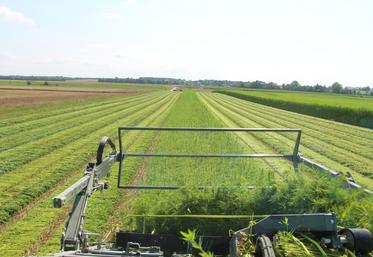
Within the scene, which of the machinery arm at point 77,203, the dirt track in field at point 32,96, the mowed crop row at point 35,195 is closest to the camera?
the machinery arm at point 77,203

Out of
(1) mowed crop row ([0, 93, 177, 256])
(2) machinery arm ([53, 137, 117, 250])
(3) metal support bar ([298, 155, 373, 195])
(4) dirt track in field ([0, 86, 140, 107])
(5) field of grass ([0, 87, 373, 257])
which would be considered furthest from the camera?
(4) dirt track in field ([0, 86, 140, 107])

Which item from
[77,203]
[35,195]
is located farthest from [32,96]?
[77,203]

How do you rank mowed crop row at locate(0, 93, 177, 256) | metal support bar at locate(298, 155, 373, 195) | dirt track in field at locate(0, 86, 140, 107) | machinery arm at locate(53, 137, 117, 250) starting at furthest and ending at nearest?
dirt track in field at locate(0, 86, 140, 107)
mowed crop row at locate(0, 93, 177, 256)
metal support bar at locate(298, 155, 373, 195)
machinery arm at locate(53, 137, 117, 250)

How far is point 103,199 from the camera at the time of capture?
23.7 ft

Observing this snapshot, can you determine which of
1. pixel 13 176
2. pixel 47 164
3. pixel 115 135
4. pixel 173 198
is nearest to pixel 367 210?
pixel 173 198

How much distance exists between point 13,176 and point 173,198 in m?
6.06

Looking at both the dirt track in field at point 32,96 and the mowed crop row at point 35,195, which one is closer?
the mowed crop row at point 35,195

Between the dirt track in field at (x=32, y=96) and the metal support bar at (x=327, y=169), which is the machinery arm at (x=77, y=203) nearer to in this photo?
the metal support bar at (x=327, y=169)

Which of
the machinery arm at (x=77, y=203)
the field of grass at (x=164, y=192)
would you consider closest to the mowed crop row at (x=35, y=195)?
the field of grass at (x=164, y=192)

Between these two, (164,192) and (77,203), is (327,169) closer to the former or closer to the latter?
(164,192)

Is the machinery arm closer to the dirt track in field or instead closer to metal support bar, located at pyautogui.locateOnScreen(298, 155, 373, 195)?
metal support bar, located at pyautogui.locateOnScreen(298, 155, 373, 195)

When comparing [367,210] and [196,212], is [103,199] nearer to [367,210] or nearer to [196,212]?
[196,212]

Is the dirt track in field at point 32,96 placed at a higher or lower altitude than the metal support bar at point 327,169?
lower

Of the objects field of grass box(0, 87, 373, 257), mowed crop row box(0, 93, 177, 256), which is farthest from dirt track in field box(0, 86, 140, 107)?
mowed crop row box(0, 93, 177, 256)
